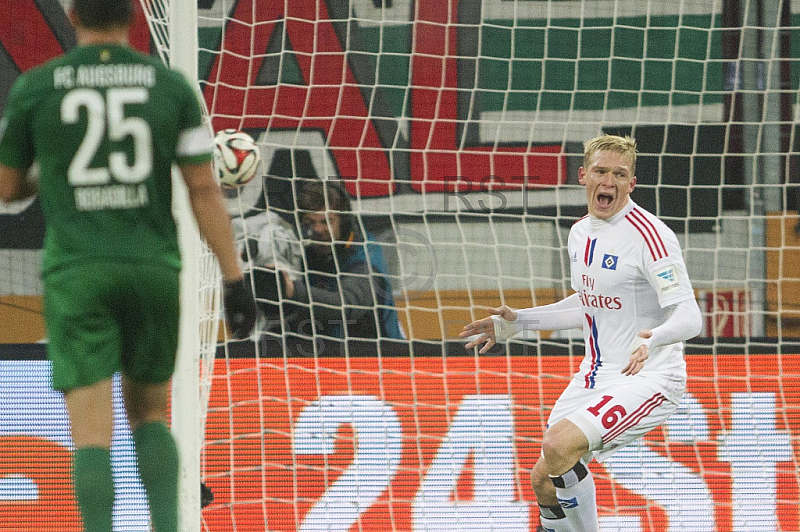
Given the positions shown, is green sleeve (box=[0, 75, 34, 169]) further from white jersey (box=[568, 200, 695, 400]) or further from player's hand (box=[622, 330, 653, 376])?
white jersey (box=[568, 200, 695, 400])

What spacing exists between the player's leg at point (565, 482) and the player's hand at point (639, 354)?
47cm

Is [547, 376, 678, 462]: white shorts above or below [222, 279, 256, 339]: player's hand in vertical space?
below

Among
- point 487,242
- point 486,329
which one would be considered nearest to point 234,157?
point 486,329

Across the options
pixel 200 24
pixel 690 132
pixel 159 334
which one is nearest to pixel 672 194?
pixel 690 132

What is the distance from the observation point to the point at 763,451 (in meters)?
5.35

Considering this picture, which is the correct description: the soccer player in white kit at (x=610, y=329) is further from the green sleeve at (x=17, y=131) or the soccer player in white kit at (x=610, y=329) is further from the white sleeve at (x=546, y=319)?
the green sleeve at (x=17, y=131)

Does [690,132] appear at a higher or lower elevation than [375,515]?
higher

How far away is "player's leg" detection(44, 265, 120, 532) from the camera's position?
8.25ft

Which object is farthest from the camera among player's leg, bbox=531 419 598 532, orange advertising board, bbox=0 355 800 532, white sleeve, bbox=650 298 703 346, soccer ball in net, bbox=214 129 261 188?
orange advertising board, bbox=0 355 800 532

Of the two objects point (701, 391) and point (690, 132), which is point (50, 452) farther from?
point (690, 132)

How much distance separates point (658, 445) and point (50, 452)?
3285 millimetres

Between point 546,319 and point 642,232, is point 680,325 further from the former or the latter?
point 546,319

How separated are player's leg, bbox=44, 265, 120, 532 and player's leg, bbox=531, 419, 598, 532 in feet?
6.76

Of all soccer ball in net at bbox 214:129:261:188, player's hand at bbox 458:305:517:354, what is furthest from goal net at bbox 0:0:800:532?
player's hand at bbox 458:305:517:354
